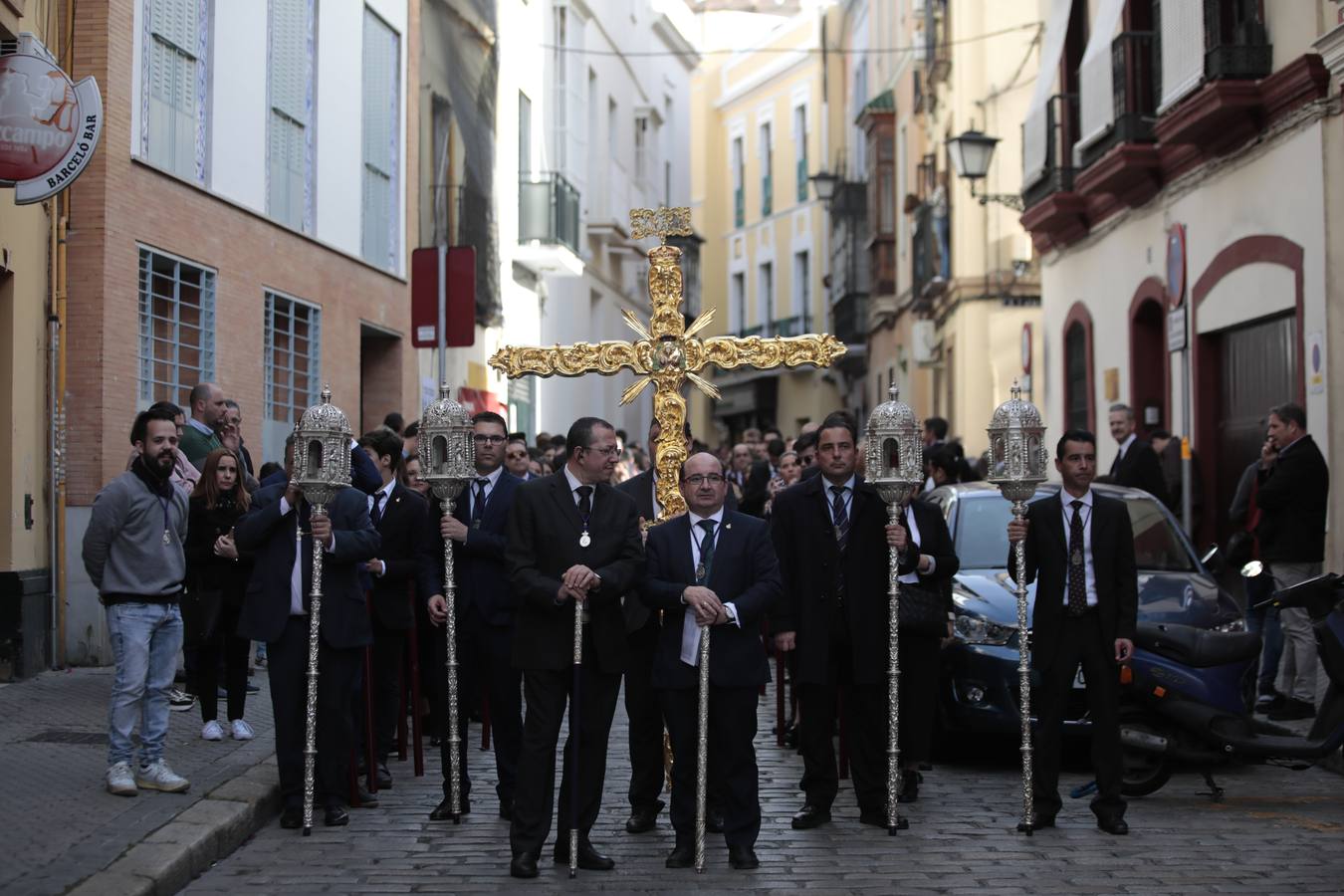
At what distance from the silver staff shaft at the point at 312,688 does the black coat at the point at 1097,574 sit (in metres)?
3.54

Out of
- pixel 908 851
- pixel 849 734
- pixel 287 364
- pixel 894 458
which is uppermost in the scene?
pixel 287 364

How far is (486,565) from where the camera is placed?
9102mm

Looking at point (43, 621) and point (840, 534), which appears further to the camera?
Result: point (43, 621)

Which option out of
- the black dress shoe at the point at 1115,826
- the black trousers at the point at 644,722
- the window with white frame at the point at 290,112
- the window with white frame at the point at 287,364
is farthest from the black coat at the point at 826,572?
the window with white frame at the point at 290,112

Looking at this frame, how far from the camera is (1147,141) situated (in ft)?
61.1

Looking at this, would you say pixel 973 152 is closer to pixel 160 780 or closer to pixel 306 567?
pixel 306 567

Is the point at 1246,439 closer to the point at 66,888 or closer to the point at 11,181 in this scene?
the point at 11,181

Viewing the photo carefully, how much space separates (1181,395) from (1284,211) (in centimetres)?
342

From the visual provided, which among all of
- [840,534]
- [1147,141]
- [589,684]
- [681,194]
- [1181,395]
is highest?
[681,194]

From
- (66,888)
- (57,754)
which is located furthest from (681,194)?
(66,888)

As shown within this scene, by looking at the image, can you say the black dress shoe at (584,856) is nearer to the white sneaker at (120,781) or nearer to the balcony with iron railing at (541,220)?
the white sneaker at (120,781)

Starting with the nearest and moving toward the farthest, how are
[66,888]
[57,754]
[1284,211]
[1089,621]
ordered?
[66,888]
[1089,621]
[57,754]
[1284,211]

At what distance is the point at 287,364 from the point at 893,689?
1092cm

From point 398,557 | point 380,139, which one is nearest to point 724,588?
point 398,557
